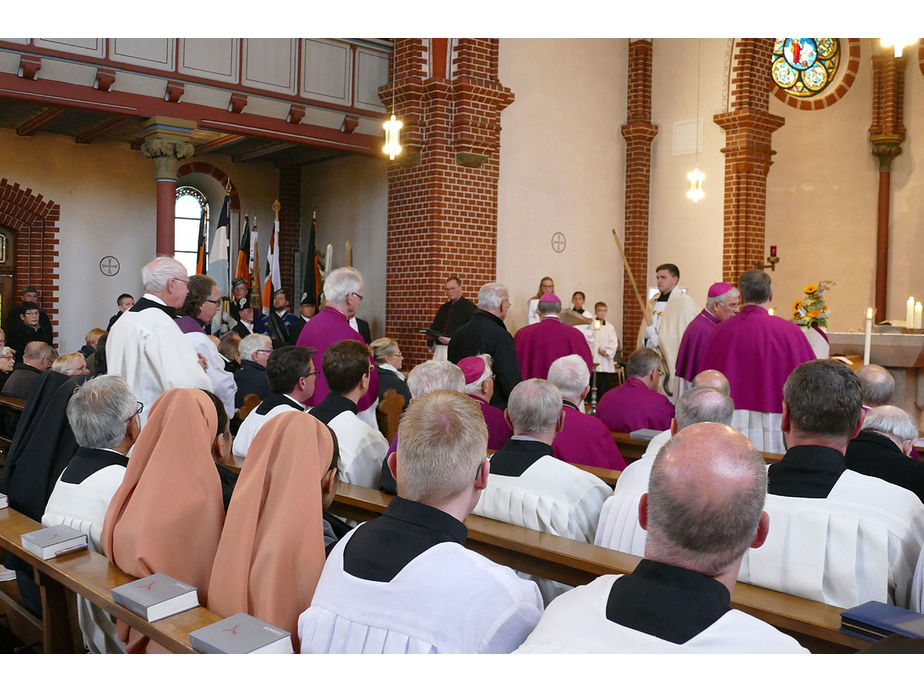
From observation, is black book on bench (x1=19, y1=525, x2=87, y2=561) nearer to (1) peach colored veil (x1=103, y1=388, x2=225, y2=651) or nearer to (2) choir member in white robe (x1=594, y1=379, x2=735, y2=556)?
(1) peach colored veil (x1=103, y1=388, x2=225, y2=651)

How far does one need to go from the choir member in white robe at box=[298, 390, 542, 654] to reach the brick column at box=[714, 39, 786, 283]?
462 inches

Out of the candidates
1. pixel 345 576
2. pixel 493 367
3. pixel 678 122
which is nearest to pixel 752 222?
pixel 678 122

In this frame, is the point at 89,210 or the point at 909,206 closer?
the point at 89,210

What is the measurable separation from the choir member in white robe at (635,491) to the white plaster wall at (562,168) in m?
9.11

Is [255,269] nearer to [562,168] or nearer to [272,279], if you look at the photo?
[272,279]

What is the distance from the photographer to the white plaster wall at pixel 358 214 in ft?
41.8

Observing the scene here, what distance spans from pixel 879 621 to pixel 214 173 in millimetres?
13640

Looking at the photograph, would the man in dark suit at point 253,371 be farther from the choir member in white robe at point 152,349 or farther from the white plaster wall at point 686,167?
the white plaster wall at point 686,167

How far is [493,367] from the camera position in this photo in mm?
6434

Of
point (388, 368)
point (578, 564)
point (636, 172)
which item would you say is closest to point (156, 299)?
Result: point (388, 368)

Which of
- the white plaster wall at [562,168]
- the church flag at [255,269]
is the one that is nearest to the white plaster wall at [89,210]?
the church flag at [255,269]

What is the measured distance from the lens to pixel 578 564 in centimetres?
268

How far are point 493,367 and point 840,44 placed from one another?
11968 millimetres

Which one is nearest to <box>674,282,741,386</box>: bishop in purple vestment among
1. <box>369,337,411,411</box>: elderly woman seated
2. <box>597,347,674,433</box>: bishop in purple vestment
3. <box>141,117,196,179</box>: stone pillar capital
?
<box>597,347,674,433</box>: bishop in purple vestment
